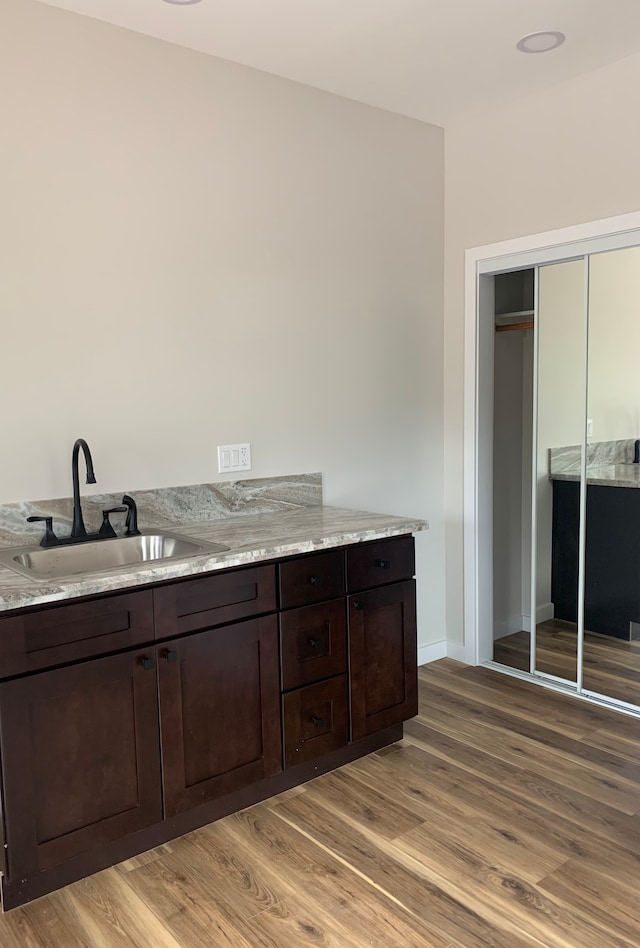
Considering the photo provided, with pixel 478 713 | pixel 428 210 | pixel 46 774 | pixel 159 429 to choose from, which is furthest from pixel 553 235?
pixel 46 774

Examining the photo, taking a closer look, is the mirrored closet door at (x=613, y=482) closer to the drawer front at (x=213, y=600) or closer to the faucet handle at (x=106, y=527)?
the drawer front at (x=213, y=600)

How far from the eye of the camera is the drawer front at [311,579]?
240 cm

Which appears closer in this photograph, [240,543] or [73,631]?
[73,631]

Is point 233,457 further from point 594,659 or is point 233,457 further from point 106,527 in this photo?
point 594,659

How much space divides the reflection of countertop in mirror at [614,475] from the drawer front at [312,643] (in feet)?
4.38

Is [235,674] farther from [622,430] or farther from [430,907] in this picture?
[622,430]

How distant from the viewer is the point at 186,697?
2.18 m

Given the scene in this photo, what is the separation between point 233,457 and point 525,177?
5.94 ft

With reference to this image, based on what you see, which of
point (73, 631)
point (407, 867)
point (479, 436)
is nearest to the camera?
point (73, 631)

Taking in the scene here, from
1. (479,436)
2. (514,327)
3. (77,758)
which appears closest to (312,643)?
(77,758)

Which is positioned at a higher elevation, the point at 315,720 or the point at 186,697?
the point at 186,697

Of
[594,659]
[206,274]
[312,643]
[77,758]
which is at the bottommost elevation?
[594,659]

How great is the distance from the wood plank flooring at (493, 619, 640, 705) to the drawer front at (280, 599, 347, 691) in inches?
50.7

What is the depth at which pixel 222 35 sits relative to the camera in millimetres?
2611
